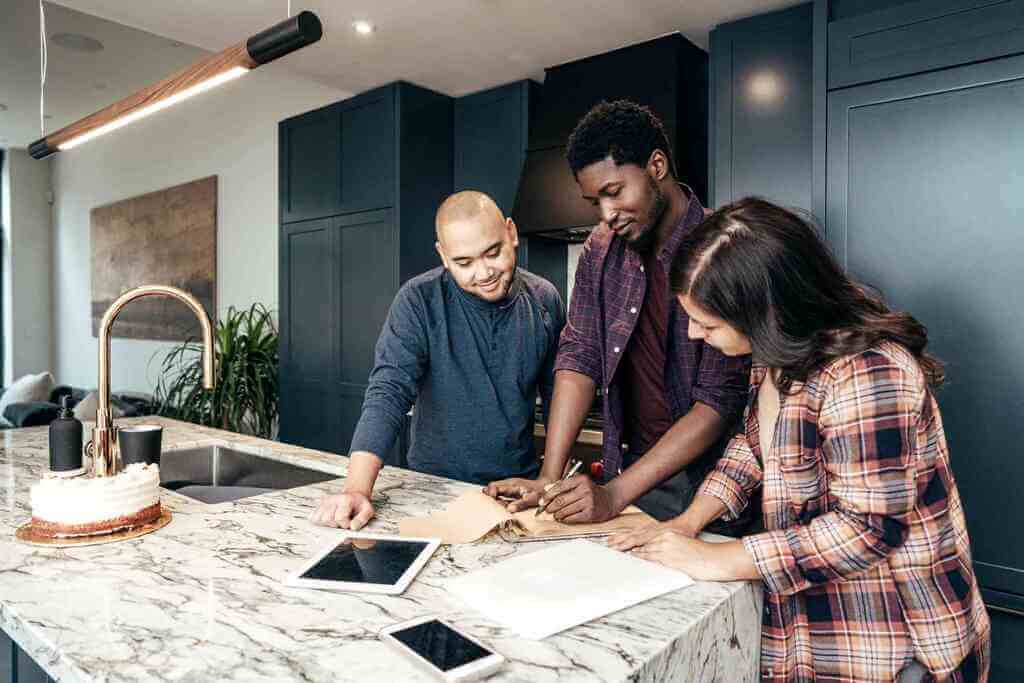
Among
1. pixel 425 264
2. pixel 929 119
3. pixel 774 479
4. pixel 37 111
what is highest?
pixel 37 111

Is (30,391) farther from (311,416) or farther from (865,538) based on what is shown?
(865,538)

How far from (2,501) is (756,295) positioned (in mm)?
1457

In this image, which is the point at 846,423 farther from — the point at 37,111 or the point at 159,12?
the point at 37,111

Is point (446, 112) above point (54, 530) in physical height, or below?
above

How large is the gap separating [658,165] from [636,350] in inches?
16.0

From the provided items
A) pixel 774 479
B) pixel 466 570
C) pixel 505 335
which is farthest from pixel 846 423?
pixel 505 335

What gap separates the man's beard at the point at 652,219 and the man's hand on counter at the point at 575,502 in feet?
1.91

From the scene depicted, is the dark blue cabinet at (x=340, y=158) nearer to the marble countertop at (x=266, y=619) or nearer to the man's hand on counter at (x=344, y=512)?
the man's hand on counter at (x=344, y=512)

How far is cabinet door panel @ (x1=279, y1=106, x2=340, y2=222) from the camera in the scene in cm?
408

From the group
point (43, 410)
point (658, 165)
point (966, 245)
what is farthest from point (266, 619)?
point (43, 410)

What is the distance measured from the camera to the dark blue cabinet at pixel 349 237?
375cm

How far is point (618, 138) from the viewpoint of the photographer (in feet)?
4.88

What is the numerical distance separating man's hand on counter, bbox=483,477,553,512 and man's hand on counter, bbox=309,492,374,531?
0.23 meters

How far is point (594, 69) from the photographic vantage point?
10.8ft
